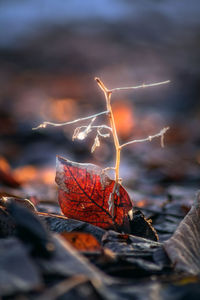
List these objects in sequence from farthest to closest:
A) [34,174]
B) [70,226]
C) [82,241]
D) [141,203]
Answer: [34,174]
[141,203]
[70,226]
[82,241]

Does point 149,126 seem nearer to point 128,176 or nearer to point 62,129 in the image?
point 62,129

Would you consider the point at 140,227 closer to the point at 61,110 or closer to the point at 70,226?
the point at 70,226

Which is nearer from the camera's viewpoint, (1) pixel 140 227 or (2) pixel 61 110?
(1) pixel 140 227

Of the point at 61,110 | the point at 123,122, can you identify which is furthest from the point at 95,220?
the point at 61,110

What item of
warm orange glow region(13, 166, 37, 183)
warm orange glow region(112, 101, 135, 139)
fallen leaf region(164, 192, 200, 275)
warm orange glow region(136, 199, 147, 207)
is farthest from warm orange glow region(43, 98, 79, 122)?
fallen leaf region(164, 192, 200, 275)

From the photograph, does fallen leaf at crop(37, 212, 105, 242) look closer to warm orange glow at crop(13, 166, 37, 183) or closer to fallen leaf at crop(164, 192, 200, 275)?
fallen leaf at crop(164, 192, 200, 275)

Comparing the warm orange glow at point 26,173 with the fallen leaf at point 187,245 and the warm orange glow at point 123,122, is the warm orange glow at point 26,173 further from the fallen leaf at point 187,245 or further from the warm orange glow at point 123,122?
the fallen leaf at point 187,245
